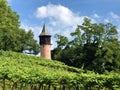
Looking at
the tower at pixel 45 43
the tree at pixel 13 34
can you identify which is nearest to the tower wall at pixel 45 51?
the tower at pixel 45 43

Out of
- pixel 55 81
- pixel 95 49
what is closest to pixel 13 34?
pixel 95 49

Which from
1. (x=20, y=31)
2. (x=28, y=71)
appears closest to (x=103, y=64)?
(x=20, y=31)

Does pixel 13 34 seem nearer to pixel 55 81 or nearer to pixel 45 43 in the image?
pixel 45 43

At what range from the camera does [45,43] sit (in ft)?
283

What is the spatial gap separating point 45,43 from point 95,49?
20.4 m

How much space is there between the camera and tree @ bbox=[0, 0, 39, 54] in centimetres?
6781

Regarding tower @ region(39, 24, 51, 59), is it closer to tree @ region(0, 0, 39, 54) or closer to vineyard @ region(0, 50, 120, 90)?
tree @ region(0, 0, 39, 54)

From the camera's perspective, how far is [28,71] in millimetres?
30125

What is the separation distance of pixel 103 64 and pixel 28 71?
125ft

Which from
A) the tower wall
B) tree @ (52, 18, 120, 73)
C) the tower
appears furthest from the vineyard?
the tower

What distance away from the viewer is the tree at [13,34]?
222ft

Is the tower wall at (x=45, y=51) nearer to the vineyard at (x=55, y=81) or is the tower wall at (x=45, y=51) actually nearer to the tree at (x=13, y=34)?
the tree at (x=13, y=34)

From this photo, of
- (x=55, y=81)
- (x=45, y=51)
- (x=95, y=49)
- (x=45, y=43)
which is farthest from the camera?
(x=45, y=43)

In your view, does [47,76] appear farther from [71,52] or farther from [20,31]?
[20,31]
